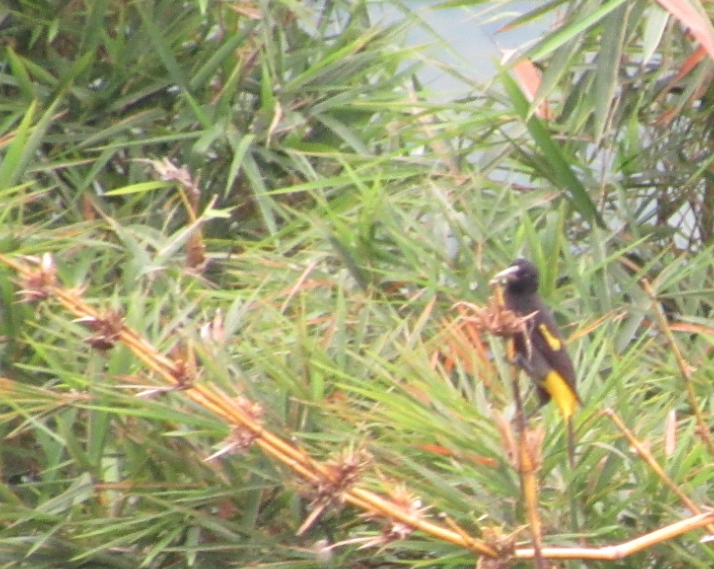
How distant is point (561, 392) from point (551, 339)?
0.08 m

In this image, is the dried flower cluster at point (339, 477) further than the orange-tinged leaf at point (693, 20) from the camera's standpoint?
No

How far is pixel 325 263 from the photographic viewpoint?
101 inches

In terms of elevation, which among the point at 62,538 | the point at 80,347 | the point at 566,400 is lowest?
the point at 62,538

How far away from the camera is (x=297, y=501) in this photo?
2.05 m

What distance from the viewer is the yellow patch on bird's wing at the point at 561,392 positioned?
201 cm

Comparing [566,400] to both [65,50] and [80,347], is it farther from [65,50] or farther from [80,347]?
[65,50]

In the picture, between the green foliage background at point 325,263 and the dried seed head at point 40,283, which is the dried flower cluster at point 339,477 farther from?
the green foliage background at point 325,263

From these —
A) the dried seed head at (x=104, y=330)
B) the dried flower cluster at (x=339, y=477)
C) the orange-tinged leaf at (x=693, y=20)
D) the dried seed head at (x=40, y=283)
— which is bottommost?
the dried flower cluster at (x=339, y=477)

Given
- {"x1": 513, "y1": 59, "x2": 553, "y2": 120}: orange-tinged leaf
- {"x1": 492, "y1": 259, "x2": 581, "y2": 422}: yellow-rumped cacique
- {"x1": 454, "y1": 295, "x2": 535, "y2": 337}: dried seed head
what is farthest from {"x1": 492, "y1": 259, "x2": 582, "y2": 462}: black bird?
{"x1": 513, "y1": 59, "x2": 553, "y2": 120}: orange-tinged leaf

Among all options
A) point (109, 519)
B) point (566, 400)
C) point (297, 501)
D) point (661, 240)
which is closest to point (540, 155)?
point (661, 240)

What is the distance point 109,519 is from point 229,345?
29cm

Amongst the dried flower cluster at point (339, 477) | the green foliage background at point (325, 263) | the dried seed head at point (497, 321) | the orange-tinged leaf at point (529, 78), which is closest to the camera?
the dried seed head at point (497, 321)

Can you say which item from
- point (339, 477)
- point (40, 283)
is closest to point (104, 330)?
point (40, 283)

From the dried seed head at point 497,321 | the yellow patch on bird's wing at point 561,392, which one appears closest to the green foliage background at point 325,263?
the yellow patch on bird's wing at point 561,392
